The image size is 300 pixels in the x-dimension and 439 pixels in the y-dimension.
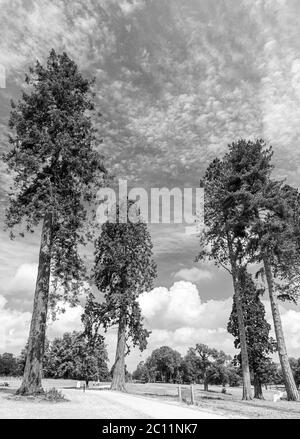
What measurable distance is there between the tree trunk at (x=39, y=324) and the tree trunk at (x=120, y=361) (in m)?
14.8

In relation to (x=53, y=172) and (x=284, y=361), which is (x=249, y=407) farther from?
(x=53, y=172)

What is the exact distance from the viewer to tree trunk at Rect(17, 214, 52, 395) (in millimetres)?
16000

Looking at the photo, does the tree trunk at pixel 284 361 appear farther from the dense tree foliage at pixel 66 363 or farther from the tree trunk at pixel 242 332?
the dense tree foliage at pixel 66 363

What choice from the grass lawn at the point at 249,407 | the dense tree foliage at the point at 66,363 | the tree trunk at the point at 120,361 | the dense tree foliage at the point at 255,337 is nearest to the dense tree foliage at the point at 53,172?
the grass lawn at the point at 249,407

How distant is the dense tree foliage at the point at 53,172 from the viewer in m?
18.3

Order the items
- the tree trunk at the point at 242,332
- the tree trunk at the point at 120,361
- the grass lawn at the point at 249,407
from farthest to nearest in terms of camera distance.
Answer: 1. the tree trunk at the point at 120,361
2. the tree trunk at the point at 242,332
3. the grass lawn at the point at 249,407

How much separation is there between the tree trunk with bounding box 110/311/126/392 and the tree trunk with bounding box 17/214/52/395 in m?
14.8

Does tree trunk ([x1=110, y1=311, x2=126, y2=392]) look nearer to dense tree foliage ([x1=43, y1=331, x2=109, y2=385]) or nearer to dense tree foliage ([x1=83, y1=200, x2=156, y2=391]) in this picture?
dense tree foliage ([x1=83, y1=200, x2=156, y2=391])

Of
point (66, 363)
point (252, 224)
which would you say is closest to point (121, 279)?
point (252, 224)

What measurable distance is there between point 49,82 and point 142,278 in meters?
17.8

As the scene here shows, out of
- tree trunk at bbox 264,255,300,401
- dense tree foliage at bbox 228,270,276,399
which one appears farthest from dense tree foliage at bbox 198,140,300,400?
A: dense tree foliage at bbox 228,270,276,399

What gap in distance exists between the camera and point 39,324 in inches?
675
